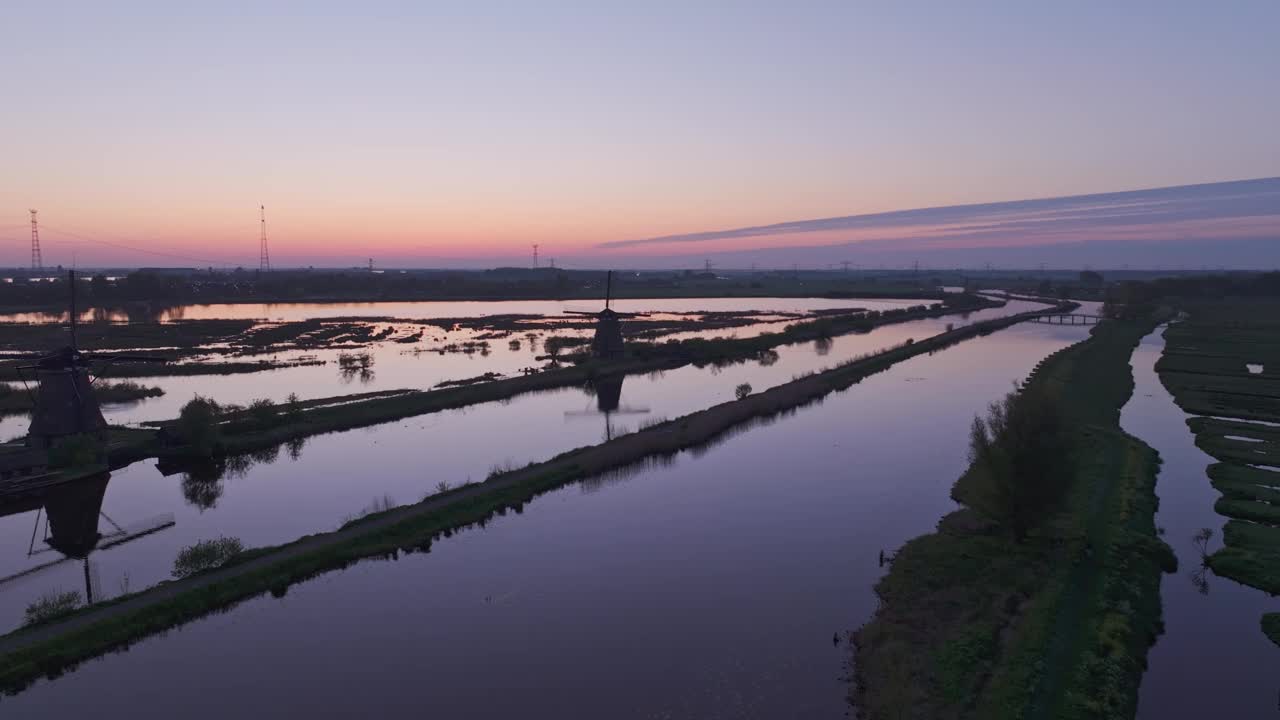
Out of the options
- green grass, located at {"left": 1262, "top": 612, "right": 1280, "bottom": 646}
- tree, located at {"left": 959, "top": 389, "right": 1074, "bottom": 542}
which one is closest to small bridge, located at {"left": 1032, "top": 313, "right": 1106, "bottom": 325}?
tree, located at {"left": 959, "top": 389, "right": 1074, "bottom": 542}

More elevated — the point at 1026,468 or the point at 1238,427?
the point at 1026,468

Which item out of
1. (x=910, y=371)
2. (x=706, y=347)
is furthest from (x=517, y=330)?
(x=910, y=371)

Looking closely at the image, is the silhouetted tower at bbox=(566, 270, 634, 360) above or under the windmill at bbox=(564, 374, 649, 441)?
above

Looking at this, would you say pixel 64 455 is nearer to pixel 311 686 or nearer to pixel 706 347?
pixel 311 686

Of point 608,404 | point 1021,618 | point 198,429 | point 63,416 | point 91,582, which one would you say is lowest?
point 91,582

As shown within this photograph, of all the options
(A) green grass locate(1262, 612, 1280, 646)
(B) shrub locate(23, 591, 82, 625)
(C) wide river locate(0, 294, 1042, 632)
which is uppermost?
(B) shrub locate(23, 591, 82, 625)

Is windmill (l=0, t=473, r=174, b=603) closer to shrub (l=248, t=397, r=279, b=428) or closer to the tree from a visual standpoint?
shrub (l=248, t=397, r=279, b=428)

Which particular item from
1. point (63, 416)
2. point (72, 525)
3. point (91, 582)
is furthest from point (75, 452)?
point (91, 582)

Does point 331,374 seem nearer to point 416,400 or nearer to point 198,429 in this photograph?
point 416,400
